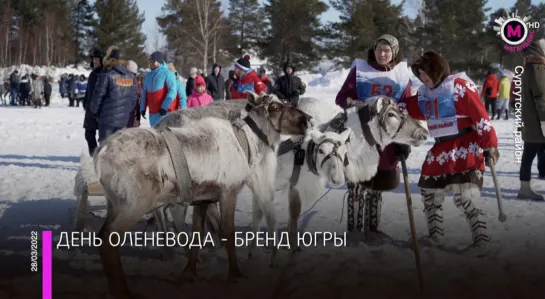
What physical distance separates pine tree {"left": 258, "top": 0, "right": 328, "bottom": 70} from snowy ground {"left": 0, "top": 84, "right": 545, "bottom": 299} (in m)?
34.3

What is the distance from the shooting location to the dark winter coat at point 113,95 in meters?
7.25

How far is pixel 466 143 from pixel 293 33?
124ft

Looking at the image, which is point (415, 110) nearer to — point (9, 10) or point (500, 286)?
point (500, 286)

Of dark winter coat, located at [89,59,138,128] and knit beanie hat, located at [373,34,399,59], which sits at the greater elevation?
knit beanie hat, located at [373,34,399,59]

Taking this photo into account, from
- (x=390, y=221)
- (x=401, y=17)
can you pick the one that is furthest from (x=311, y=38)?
(x=390, y=221)

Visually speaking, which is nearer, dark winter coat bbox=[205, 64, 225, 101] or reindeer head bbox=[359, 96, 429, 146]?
reindeer head bbox=[359, 96, 429, 146]

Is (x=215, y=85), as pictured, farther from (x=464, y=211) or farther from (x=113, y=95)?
(x=464, y=211)

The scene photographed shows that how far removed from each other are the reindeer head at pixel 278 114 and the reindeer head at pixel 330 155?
383 millimetres

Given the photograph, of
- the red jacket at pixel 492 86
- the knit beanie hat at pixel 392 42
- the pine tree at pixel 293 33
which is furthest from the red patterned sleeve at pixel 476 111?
the pine tree at pixel 293 33

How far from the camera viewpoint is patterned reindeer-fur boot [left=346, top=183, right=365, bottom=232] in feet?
18.4

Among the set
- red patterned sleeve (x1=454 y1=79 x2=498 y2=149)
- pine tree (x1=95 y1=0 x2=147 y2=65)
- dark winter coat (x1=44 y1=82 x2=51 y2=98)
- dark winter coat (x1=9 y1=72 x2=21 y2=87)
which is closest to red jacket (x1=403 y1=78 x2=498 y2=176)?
red patterned sleeve (x1=454 y1=79 x2=498 y2=149)

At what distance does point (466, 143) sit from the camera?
4.90 m

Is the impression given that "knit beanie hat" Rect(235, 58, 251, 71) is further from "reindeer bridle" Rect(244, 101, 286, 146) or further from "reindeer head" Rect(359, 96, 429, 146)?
"reindeer bridle" Rect(244, 101, 286, 146)

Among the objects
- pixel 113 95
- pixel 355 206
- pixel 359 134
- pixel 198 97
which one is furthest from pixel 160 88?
pixel 359 134
